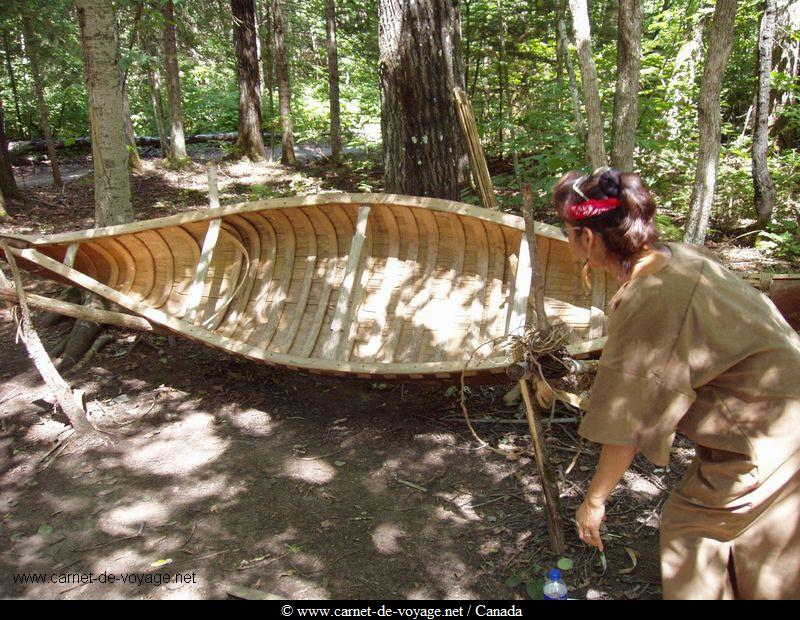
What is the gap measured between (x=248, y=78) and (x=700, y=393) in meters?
11.7

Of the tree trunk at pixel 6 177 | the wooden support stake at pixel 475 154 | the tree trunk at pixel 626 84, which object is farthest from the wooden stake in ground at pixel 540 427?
the tree trunk at pixel 6 177

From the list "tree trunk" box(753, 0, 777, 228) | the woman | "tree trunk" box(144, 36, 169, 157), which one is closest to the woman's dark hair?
the woman

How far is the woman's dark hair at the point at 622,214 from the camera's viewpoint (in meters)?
1.49

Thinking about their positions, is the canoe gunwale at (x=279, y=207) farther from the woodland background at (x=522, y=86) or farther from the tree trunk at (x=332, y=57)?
the tree trunk at (x=332, y=57)

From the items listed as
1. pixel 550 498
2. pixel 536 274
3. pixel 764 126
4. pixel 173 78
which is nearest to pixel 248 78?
pixel 173 78

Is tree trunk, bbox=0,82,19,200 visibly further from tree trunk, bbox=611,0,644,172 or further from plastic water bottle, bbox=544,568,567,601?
plastic water bottle, bbox=544,568,567,601

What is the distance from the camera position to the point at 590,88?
5.72 metres

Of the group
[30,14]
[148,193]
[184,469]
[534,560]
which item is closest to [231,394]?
[184,469]

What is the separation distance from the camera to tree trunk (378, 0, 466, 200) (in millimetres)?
4910

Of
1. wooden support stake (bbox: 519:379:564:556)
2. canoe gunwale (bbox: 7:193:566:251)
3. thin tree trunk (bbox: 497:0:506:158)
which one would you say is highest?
thin tree trunk (bbox: 497:0:506:158)

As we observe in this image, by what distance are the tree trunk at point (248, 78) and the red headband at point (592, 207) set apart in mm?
11133

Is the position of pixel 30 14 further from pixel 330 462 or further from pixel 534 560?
pixel 534 560

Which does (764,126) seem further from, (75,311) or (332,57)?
(332,57)

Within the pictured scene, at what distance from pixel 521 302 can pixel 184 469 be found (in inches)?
88.9
